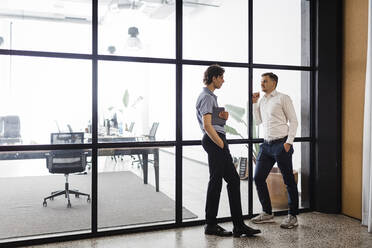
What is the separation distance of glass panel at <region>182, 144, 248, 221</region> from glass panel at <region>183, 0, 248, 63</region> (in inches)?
37.1

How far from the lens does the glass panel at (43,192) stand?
3.05 metres

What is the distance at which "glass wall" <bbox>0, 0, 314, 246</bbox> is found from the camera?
2979 millimetres

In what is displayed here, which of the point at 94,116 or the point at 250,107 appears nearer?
the point at 94,116

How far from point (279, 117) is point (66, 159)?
2027 mm

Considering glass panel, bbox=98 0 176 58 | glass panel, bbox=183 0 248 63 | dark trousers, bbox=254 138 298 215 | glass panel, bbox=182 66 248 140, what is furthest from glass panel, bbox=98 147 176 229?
glass panel, bbox=183 0 248 63

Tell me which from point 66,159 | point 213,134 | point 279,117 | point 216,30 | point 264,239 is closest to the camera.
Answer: point 213,134

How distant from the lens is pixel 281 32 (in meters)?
3.89

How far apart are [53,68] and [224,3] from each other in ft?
5.93

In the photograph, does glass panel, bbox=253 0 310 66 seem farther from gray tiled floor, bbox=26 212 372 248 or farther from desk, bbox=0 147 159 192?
gray tiled floor, bbox=26 212 372 248

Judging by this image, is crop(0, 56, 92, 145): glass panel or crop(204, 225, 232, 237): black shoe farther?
crop(204, 225, 232, 237): black shoe

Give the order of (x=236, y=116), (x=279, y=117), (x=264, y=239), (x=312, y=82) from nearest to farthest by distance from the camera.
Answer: (x=264, y=239) < (x=279, y=117) < (x=236, y=116) < (x=312, y=82)

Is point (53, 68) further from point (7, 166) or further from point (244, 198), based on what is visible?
point (244, 198)

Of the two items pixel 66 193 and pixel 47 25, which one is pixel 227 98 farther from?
pixel 66 193

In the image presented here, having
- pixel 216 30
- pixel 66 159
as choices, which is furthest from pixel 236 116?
pixel 66 159
